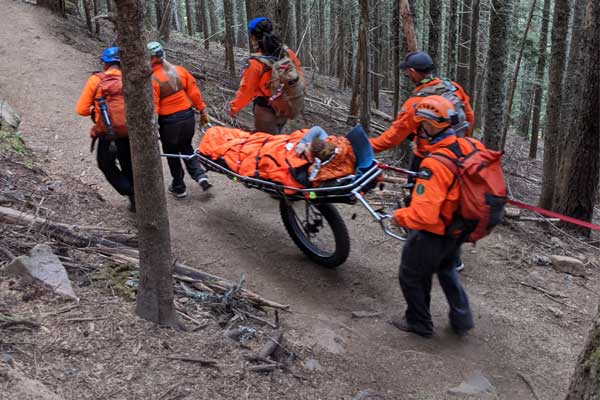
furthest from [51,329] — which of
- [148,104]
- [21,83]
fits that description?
[21,83]

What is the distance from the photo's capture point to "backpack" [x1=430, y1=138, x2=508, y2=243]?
4.25 meters

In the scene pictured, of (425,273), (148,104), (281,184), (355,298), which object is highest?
(148,104)

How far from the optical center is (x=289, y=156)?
18.5 feet

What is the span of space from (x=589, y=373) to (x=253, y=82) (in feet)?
17.9

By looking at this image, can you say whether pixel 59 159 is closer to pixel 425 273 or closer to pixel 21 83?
pixel 21 83

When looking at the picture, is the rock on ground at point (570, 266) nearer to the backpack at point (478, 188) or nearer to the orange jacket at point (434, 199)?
the backpack at point (478, 188)

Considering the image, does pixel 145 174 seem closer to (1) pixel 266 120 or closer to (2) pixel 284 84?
(2) pixel 284 84

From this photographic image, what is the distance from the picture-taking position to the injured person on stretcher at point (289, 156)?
535cm

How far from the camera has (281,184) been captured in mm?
5617

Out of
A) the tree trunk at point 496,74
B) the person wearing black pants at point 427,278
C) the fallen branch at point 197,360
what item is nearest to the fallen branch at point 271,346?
the fallen branch at point 197,360

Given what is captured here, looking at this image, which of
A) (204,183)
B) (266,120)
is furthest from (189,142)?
(266,120)

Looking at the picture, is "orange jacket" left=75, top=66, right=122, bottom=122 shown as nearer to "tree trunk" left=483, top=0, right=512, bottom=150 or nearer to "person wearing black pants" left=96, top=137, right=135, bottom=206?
"person wearing black pants" left=96, top=137, right=135, bottom=206

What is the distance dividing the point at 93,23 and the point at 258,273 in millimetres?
12162

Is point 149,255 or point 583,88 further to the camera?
point 583,88
